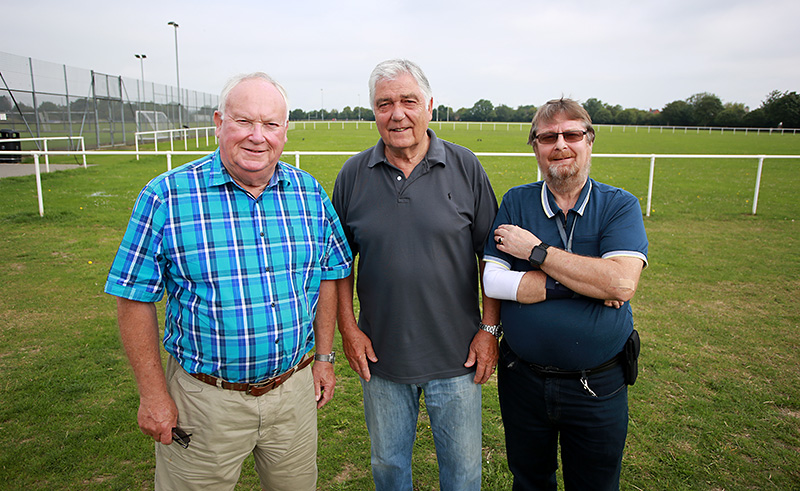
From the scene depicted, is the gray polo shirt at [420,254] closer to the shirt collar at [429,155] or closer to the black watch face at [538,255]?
the shirt collar at [429,155]

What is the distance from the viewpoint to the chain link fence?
1960 centimetres

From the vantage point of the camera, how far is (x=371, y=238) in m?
2.24

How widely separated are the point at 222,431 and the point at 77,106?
2755 cm

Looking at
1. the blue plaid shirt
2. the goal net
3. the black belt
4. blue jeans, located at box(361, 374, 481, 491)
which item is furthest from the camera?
the goal net

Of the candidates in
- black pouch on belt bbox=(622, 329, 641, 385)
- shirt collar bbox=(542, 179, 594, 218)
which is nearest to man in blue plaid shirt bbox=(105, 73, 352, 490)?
shirt collar bbox=(542, 179, 594, 218)

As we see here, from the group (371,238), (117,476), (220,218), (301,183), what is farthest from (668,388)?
(117,476)

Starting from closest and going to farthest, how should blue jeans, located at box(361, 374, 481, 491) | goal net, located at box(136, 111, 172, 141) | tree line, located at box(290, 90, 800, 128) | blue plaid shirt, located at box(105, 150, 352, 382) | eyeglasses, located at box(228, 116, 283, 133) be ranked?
blue plaid shirt, located at box(105, 150, 352, 382)
eyeglasses, located at box(228, 116, 283, 133)
blue jeans, located at box(361, 374, 481, 491)
goal net, located at box(136, 111, 172, 141)
tree line, located at box(290, 90, 800, 128)

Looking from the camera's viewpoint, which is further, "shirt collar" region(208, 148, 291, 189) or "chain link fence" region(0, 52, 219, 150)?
"chain link fence" region(0, 52, 219, 150)

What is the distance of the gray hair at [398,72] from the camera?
2.23 meters

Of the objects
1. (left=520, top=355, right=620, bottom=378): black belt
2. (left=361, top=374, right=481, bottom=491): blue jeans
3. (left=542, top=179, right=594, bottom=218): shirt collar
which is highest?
(left=542, top=179, right=594, bottom=218): shirt collar

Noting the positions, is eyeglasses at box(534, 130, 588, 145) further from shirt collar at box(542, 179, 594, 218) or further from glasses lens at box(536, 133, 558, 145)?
shirt collar at box(542, 179, 594, 218)

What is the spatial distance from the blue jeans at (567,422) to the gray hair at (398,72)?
52.6 inches

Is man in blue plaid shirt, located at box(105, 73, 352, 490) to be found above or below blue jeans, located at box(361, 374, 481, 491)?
above

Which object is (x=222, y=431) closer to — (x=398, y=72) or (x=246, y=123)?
(x=246, y=123)
